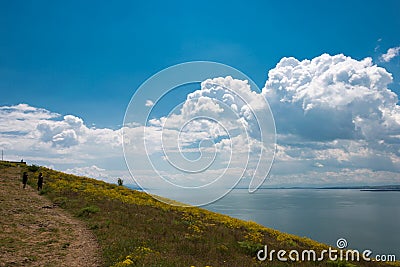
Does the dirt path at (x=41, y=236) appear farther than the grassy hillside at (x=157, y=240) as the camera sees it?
No

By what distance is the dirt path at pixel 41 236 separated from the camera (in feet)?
47.1

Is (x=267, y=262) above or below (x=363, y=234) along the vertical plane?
above

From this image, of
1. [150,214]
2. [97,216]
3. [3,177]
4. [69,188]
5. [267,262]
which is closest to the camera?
[267,262]

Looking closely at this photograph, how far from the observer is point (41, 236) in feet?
59.8

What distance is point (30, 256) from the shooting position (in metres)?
14.6

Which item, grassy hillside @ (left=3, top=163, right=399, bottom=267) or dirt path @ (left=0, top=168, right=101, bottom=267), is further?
grassy hillside @ (left=3, top=163, right=399, bottom=267)

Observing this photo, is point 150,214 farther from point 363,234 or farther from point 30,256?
point 363,234

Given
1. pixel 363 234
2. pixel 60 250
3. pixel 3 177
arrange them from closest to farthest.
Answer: pixel 60 250, pixel 3 177, pixel 363 234

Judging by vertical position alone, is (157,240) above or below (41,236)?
above

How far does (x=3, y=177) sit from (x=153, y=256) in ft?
112

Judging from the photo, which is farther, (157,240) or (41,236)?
(157,240)

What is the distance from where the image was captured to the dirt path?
14.4 meters

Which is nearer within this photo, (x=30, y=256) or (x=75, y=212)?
(x=30, y=256)

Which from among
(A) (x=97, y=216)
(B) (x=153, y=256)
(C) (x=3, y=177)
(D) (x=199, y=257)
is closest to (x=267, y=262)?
(D) (x=199, y=257)
